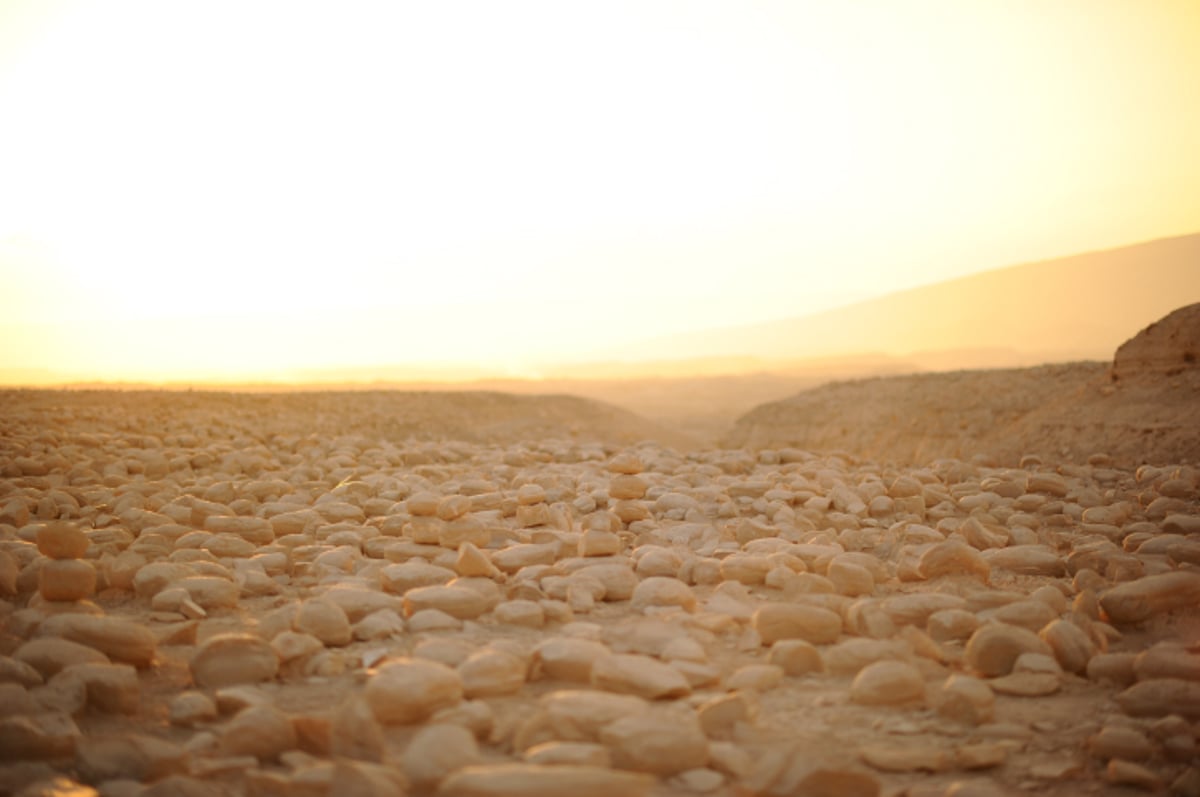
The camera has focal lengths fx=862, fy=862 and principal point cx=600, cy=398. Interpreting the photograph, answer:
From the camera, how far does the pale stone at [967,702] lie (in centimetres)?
230

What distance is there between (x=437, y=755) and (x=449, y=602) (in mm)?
1213

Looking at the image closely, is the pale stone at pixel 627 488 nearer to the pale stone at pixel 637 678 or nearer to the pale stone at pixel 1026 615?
the pale stone at pixel 1026 615

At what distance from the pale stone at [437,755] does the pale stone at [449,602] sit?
1115 millimetres

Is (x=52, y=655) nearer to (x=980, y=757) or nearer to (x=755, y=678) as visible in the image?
(x=755, y=678)

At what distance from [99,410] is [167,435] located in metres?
3.65

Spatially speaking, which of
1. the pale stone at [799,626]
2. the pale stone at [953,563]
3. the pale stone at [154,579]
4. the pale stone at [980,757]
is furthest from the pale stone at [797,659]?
the pale stone at [154,579]

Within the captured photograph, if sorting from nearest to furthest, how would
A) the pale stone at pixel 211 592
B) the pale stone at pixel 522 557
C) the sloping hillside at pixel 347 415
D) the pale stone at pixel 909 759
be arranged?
1. the pale stone at pixel 909 759
2. the pale stone at pixel 211 592
3. the pale stone at pixel 522 557
4. the sloping hillside at pixel 347 415

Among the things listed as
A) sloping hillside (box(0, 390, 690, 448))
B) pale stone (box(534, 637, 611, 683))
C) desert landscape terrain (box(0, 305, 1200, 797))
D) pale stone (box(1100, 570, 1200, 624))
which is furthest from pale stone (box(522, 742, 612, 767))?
sloping hillside (box(0, 390, 690, 448))

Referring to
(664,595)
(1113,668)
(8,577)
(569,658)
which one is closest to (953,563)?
(1113,668)

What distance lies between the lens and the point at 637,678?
2.34 metres

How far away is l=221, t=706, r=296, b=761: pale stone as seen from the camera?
6.72ft

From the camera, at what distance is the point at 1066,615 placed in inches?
118

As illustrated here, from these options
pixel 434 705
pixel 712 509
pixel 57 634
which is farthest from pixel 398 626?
pixel 712 509

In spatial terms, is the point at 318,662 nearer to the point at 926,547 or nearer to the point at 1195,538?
the point at 926,547
